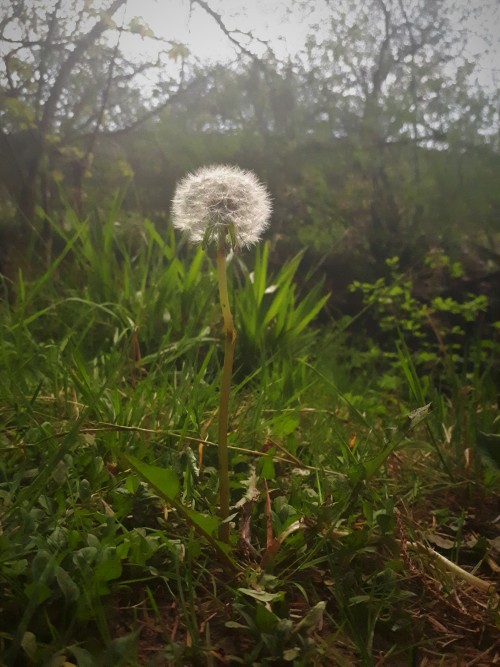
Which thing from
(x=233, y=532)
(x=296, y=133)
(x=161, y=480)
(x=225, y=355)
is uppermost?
(x=296, y=133)

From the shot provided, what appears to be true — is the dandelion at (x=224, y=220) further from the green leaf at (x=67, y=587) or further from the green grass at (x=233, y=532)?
the green leaf at (x=67, y=587)

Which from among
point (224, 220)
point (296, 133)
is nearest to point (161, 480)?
point (224, 220)

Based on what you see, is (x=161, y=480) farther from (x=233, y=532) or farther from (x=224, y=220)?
(x=224, y=220)

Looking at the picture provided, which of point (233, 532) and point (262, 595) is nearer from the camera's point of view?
point (262, 595)

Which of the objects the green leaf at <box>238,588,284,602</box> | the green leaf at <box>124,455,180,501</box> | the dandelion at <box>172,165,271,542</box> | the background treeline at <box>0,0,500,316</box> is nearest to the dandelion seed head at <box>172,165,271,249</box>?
the dandelion at <box>172,165,271,542</box>

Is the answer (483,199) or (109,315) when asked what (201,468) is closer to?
(109,315)

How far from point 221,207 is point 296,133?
91.6 inches

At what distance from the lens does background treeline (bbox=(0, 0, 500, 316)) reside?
2.44 meters

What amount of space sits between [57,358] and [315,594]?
3.52 feet

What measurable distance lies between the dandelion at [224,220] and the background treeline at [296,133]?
163 cm

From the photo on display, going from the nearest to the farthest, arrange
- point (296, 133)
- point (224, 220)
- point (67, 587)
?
point (67, 587), point (224, 220), point (296, 133)

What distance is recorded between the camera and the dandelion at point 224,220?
0.83 m

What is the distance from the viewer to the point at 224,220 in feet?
2.82

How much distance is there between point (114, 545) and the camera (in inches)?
34.3
